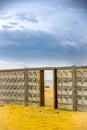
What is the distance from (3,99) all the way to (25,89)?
135cm

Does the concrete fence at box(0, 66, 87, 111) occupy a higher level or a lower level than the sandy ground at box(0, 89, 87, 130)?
higher

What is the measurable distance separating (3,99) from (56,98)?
9.24 ft

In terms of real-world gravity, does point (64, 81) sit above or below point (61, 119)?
above

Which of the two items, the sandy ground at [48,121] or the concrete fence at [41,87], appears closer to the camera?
the sandy ground at [48,121]

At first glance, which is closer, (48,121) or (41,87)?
(48,121)

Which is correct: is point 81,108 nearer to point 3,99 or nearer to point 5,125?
point 5,125

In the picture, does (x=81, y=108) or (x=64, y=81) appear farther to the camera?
(x=64, y=81)

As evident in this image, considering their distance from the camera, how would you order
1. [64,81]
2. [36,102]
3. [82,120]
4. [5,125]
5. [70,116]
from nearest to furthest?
[5,125], [82,120], [70,116], [64,81], [36,102]

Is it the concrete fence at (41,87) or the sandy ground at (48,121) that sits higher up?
the concrete fence at (41,87)

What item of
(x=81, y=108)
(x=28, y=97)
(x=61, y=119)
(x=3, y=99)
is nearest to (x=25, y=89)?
(x=28, y=97)

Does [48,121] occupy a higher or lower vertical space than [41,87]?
lower

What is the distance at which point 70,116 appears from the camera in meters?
8.27

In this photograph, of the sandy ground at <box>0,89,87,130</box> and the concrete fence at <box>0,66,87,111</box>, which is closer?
the sandy ground at <box>0,89,87,130</box>

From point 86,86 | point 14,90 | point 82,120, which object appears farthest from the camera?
point 14,90
